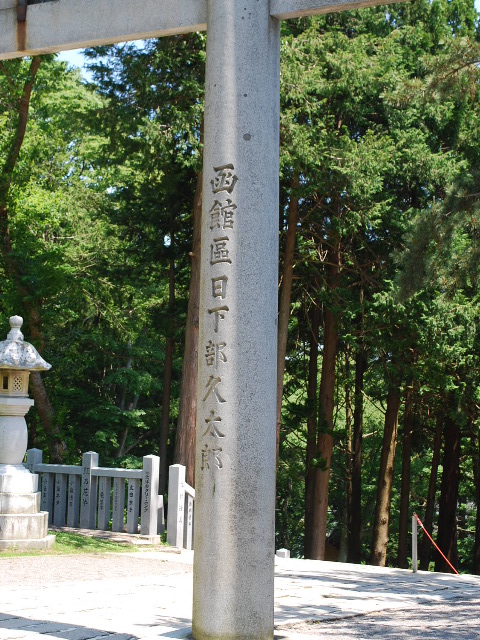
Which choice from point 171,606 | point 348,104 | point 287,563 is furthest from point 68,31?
point 348,104

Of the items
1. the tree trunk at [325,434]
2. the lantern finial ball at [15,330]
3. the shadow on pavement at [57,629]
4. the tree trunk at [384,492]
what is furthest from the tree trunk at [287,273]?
the shadow on pavement at [57,629]

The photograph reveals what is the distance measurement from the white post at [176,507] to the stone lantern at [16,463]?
6.87ft

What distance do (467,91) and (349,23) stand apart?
778 centimetres

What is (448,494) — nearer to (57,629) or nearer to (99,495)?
(99,495)

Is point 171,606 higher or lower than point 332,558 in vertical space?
higher

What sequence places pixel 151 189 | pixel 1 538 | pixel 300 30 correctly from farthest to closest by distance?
pixel 151 189 → pixel 300 30 → pixel 1 538

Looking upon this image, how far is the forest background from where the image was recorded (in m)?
15.7

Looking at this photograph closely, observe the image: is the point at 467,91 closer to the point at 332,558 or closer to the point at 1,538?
the point at 1,538

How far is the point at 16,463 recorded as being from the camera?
1143 centimetres

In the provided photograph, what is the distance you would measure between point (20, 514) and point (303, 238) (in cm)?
1076

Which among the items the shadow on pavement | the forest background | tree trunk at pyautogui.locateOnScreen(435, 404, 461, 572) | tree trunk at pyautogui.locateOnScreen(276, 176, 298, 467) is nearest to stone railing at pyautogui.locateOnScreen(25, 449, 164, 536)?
the forest background

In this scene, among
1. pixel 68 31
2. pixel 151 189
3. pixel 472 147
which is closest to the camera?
pixel 68 31

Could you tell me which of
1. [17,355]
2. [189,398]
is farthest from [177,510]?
[189,398]

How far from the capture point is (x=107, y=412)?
22312mm
